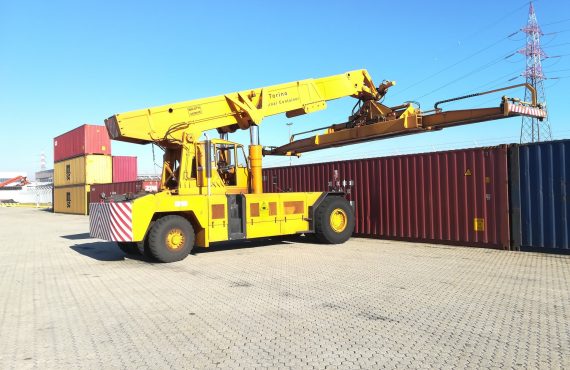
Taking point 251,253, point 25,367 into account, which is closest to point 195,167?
point 251,253

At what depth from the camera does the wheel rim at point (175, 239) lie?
986cm

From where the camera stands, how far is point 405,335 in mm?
4738

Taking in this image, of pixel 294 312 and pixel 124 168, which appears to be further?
pixel 124 168

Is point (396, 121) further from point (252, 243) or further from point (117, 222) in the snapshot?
point (117, 222)

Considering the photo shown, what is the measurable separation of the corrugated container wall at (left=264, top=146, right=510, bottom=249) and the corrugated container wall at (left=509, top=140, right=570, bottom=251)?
238 mm

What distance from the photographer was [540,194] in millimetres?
10156

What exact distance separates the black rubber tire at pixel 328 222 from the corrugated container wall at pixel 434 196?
1.17 meters

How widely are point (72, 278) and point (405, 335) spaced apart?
256 inches

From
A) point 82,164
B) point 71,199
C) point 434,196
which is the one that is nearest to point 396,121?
point 434,196

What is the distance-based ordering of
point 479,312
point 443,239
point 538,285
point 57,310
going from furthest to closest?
point 443,239 < point 538,285 < point 57,310 < point 479,312

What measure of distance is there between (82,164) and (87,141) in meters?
1.93

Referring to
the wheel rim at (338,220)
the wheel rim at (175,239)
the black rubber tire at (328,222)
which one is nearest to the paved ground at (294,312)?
the wheel rim at (175,239)

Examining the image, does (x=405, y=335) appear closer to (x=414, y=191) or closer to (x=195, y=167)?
(x=195, y=167)

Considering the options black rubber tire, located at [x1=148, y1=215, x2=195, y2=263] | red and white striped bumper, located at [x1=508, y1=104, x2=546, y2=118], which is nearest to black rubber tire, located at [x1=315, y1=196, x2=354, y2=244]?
black rubber tire, located at [x1=148, y1=215, x2=195, y2=263]
